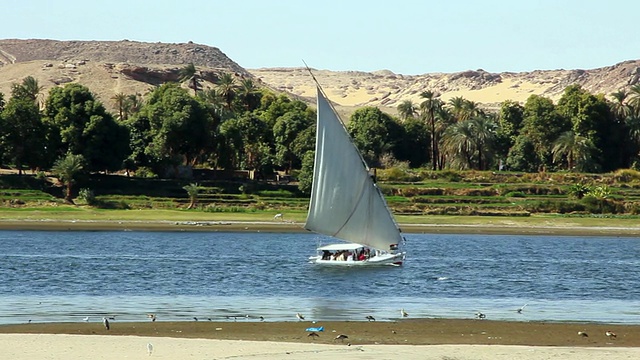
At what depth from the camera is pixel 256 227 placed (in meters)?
82.2

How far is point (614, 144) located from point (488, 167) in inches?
669

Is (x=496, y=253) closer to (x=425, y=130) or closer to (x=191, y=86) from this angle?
(x=425, y=130)

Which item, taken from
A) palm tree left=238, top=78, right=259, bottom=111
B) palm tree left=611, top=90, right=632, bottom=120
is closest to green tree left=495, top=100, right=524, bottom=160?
palm tree left=611, top=90, right=632, bottom=120

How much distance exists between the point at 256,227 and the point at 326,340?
54.4 metres

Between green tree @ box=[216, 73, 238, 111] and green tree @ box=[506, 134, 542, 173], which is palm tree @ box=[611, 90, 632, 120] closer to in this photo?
green tree @ box=[506, 134, 542, 173]

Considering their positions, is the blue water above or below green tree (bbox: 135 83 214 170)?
below

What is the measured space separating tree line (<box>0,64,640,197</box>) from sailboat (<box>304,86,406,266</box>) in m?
42.4

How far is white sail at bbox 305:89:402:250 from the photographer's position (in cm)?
5122

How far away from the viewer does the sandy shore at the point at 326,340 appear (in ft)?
81.6

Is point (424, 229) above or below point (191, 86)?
below

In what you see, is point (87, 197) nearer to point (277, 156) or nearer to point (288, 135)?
point (277, 156)

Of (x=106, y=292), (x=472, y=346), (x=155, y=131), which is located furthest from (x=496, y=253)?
(x=155, y=131)

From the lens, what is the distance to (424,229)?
8288 centimetres

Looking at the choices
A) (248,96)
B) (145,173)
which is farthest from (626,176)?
(248,96)
